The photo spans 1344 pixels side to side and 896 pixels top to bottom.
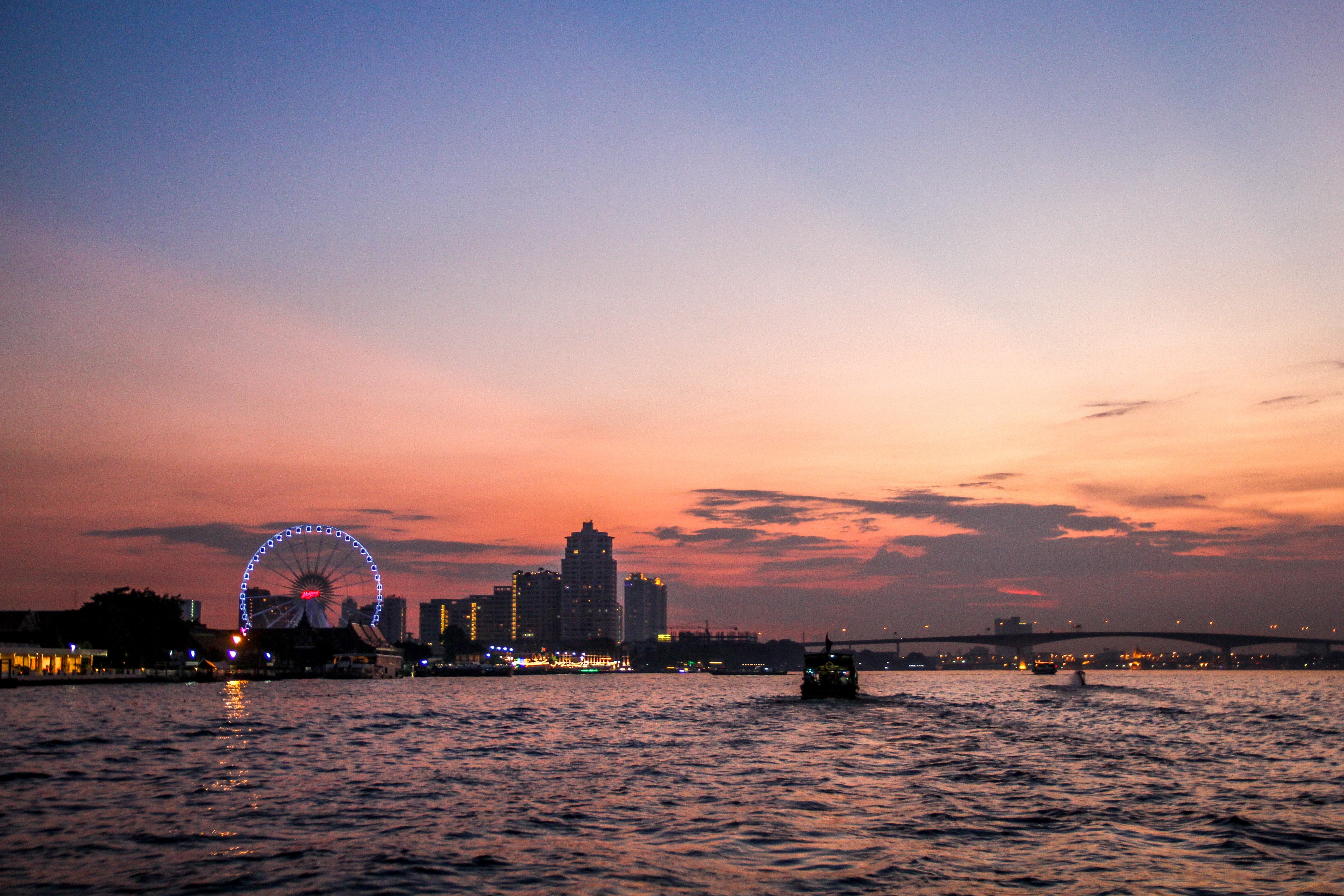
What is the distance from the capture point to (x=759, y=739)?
69938 mm

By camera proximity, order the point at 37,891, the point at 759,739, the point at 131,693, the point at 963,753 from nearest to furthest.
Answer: the point at 37,891 < the point at 963,753 < the point at 759,739 < the point at 131,693

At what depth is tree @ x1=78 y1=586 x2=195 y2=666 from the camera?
182250 millimetres

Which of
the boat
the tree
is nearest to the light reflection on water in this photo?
the boat

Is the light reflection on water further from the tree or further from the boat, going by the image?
the tree

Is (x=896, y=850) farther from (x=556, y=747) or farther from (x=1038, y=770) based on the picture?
(x=556, y=747)

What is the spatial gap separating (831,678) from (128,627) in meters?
122

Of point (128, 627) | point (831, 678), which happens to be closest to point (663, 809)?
point (831, 678)

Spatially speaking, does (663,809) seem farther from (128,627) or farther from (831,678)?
(128,627)

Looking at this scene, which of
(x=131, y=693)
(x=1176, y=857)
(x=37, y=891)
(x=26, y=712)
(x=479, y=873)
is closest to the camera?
(x=37, y=891)

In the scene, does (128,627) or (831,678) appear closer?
(831,678)

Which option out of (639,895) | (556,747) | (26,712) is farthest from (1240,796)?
(26,712)

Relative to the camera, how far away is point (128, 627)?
182625 millimetres

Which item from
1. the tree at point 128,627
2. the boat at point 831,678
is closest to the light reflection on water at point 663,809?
the boat at point 831,678

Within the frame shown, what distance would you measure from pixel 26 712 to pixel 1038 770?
81.4 m
